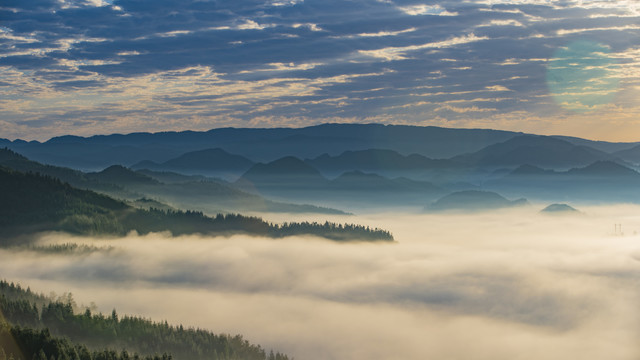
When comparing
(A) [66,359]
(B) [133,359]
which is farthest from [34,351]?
(B) [133,359]

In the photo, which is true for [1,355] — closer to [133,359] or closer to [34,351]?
[34,351]

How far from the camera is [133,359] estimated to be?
626 ft

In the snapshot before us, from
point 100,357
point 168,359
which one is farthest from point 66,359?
point 168,359

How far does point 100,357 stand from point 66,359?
484 inches

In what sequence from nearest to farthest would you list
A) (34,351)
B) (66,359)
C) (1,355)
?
1. (1,355)
2. (66,359)
3. (34,351)

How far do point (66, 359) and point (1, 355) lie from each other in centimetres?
1865

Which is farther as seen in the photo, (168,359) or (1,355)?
(168,359)

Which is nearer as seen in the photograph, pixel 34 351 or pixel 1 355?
pixel 1 355

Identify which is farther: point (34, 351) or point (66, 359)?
point (34, 351)

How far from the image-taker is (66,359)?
614 ft

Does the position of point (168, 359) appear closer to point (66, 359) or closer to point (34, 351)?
point (66, 359)

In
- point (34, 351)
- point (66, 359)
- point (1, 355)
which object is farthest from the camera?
point (34, 351)

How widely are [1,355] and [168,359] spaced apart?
4665cm

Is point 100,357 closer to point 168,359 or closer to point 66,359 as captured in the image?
point 66,359
